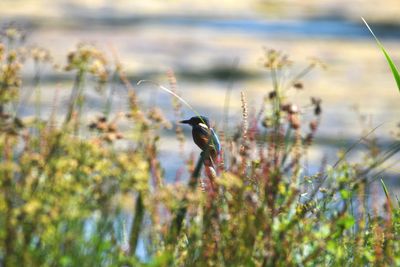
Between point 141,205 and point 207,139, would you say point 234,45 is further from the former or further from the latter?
point 141,205

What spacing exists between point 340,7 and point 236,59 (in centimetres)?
372

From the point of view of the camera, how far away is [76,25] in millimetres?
11430

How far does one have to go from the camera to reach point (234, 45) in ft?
35.5

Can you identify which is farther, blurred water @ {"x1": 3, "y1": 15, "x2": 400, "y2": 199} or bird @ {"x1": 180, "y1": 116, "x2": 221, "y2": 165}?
blurred water @ {"x1": 3, "y1": 15, "x2": 400, "y2": 199}

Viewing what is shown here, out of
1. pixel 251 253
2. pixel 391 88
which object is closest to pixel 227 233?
pixel 251 253

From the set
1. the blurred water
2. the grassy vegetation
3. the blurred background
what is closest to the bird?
the grassy vegetation

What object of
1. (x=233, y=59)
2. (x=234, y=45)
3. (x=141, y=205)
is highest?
(x=141, y=205)

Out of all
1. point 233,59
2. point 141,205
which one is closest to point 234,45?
point 233,59

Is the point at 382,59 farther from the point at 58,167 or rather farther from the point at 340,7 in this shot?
the point at 58,167

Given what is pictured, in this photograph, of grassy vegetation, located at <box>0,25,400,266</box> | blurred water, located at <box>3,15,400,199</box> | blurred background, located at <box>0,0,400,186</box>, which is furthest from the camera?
blurred background, located at <box>0,0,400,186</box>

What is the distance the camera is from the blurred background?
814cm

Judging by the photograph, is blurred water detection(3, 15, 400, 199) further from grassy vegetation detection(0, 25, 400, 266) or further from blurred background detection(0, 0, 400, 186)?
grassy vegetation detection(0, 25, 400, 266)

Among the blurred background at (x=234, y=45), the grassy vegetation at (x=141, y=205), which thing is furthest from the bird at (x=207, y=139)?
the blurred background at (x=234, y=45)

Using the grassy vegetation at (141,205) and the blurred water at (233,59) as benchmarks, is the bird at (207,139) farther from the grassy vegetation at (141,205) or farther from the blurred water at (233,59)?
the blurred water at (233,59)
